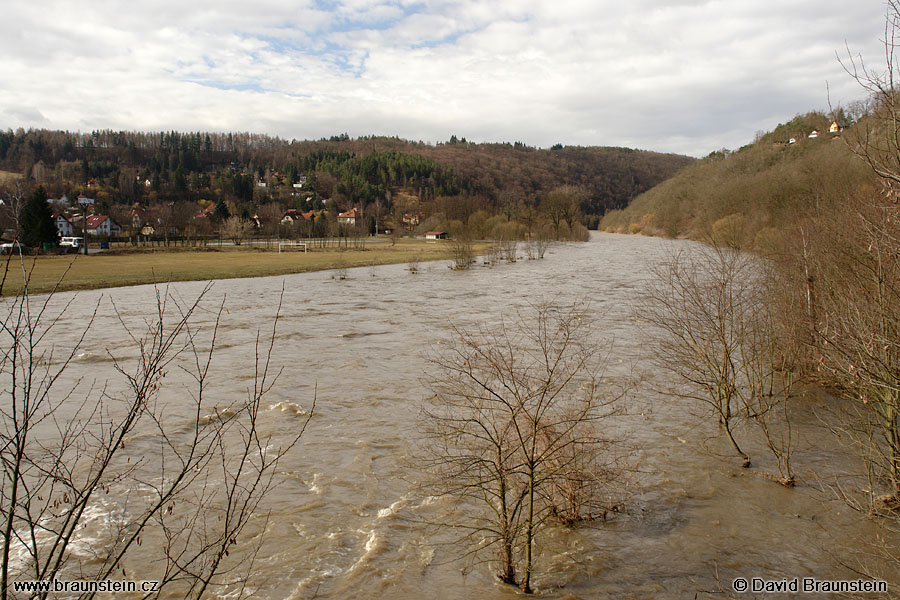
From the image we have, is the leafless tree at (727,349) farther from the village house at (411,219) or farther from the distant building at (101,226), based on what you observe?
the village house at (411,219)

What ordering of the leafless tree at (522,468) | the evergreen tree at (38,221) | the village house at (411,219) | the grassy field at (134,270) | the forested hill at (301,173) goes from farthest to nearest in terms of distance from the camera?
the forested hill at (301,173) → the village house at (411,219) → the evergreen tree at (38,221) → the grassy field at (134,270) → the leafless tree at (522,468)

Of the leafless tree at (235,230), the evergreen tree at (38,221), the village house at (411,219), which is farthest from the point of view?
the village house at (411,219)

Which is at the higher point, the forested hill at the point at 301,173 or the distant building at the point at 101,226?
the forested hill at the point at 301,173

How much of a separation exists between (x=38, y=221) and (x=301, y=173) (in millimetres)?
115805

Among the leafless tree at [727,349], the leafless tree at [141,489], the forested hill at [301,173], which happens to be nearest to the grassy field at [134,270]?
the leafless tree at [141,489]

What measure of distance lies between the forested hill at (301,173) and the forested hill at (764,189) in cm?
2992

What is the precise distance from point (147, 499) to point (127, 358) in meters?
9.13

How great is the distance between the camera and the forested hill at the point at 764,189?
20.6m

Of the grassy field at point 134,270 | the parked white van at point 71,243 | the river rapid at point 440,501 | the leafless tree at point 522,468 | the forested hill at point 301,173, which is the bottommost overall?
the river rapid at point 440,501

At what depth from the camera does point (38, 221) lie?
5206 centimetres

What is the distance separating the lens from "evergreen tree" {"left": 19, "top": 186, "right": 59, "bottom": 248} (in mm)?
51003

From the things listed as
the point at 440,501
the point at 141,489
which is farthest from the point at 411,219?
the point at 440,501

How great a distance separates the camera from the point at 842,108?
580 cm

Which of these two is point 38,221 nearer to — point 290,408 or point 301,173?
point 290,408
